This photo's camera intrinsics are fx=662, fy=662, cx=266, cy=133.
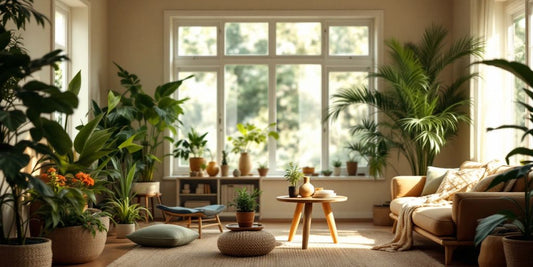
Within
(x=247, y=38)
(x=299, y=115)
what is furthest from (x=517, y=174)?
(x=247, y=38)

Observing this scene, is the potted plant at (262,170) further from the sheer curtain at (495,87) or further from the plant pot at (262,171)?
the sheer curtain at (495,87)

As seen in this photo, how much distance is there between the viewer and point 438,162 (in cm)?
852

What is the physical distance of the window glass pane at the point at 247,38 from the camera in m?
8.78

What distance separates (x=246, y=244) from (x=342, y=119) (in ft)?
11.9

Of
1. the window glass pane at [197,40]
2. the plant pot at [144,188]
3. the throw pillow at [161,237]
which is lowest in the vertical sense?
the throw pillow at [161,237]

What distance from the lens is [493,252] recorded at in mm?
4520

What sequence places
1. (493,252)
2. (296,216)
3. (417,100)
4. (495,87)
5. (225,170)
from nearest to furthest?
(493,252) → (296,216) → (495,87) → (417,100) → (225,170)

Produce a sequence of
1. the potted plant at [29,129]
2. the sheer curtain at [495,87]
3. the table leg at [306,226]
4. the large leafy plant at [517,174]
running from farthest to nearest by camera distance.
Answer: the sheer curtain at [495,87] < the table leg at [306,226] < the large leafy plant at [517,174] < the potted plant at [29,129]

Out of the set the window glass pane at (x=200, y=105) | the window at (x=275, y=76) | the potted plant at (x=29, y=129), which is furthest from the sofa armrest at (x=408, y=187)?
the potted plant at (x=29, y=129)

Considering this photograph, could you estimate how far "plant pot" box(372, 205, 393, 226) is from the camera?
7879 mm

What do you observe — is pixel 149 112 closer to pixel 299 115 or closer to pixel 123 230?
pixel 123 230

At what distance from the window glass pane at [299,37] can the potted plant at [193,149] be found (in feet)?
5.23

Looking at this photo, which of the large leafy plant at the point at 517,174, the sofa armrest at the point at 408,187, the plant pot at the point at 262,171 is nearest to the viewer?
the large leafy plant at the point at 517,174

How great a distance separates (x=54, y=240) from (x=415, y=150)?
4949 millimetres
